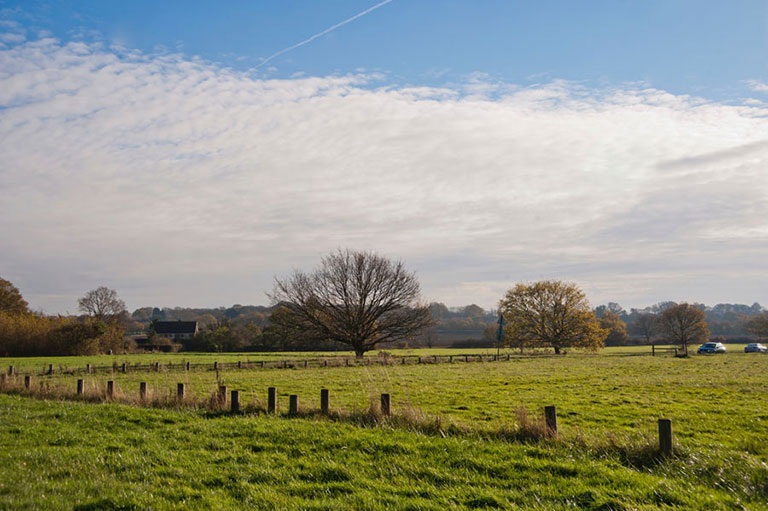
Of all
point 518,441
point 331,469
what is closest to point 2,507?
point 331,469

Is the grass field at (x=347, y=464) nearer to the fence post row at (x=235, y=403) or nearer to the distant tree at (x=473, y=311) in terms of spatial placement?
the fence post row at (x=235, y=403)

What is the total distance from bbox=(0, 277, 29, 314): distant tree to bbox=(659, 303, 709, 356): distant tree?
93.6 meters

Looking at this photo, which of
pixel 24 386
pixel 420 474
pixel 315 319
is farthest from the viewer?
pixel 315 319

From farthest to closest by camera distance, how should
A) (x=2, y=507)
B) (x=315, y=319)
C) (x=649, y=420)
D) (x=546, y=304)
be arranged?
(x=546, y=304), (x=315, y=319), (x=649, y=420), (x=2, y=507)

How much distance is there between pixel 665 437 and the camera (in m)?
8.69

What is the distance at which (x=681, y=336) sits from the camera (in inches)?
3280

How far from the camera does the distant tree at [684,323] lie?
3337 inches

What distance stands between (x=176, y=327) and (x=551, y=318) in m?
96.7

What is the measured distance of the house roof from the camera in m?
136

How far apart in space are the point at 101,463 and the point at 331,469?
388cm

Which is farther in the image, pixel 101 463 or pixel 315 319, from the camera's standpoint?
pixel 315 319

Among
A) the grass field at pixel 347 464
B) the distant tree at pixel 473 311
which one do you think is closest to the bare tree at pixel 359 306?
the grass field at pixel 347 464

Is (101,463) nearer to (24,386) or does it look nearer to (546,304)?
(24,386)

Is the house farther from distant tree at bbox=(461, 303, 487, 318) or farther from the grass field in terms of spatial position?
the grass field
